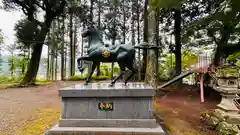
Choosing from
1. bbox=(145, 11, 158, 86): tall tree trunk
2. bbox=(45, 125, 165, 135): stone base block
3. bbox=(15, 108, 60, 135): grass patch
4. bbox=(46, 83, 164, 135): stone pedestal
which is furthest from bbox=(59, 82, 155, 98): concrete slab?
bbox=(145, 11, 158, 86): tall tree trunk

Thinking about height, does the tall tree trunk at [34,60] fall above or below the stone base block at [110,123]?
above

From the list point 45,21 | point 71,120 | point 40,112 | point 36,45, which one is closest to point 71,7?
point 45,21

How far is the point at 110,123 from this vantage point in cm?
273

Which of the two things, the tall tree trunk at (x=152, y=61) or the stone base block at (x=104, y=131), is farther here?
the tall tree trunk at (x=152, y=61)

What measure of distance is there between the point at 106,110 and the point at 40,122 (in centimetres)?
180

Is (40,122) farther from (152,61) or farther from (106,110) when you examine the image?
(152,61)

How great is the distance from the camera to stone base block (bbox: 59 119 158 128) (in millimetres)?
2711

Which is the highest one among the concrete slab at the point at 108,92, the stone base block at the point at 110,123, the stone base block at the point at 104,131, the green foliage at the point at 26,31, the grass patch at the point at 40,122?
the green foliage at the point at 26,31

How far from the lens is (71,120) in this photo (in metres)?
2.77

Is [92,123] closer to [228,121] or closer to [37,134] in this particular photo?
[37,134]

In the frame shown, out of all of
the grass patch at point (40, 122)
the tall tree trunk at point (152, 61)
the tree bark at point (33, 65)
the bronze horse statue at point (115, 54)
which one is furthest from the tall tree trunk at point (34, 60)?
the bronze horse statue at point (115, 54)

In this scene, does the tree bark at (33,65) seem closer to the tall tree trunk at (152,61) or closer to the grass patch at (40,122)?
the grass patch at (40,122)

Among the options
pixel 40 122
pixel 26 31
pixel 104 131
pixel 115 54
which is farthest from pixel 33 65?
pixel 104 131

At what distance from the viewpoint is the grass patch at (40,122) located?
10.3ft
